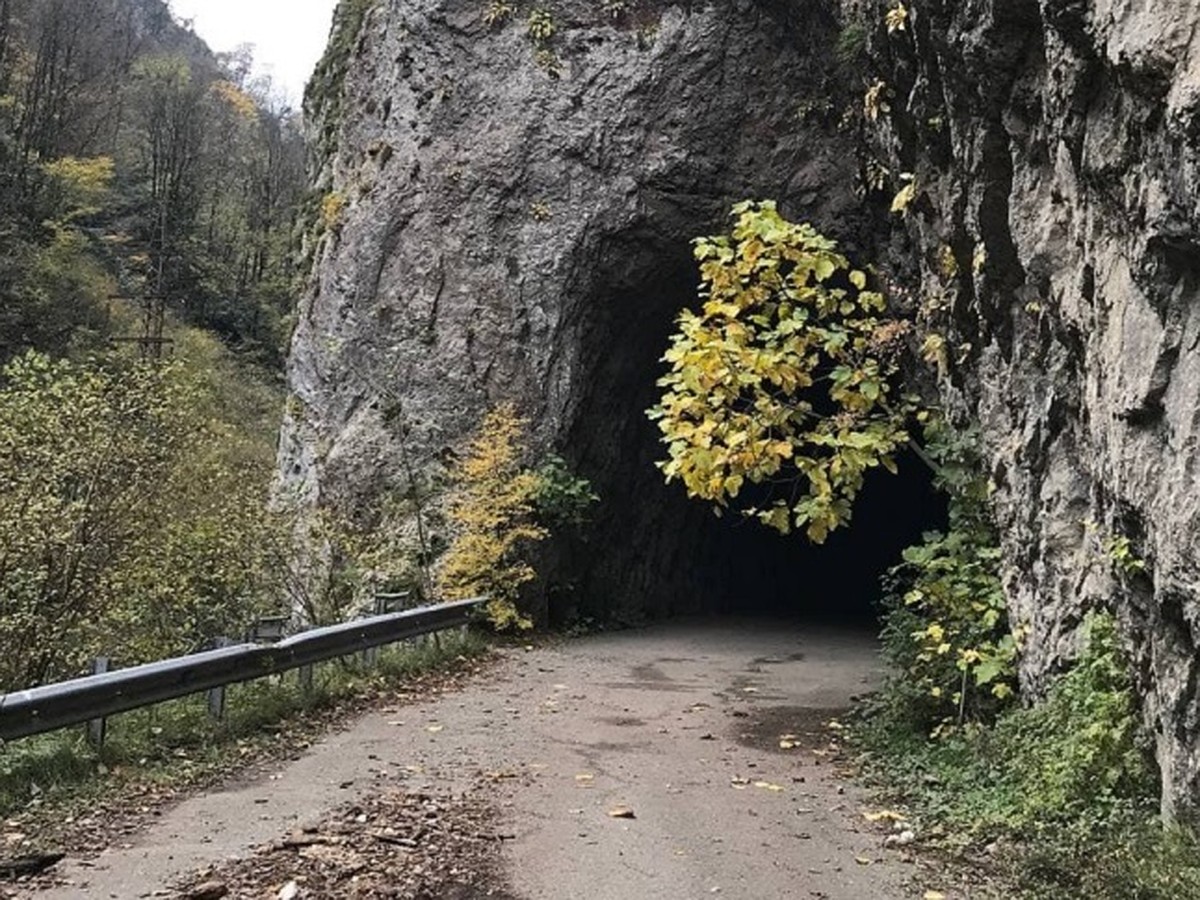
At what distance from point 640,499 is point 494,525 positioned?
517 cm

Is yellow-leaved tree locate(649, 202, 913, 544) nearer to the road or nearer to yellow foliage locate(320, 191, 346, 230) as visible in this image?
the road

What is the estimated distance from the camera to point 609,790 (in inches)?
269

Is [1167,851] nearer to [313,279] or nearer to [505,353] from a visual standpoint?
[505,353]

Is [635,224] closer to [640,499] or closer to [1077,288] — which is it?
[640,499]

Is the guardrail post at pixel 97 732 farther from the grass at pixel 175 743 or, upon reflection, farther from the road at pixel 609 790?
the road at pixel 609 790

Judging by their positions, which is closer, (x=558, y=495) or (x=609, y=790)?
(x=609, y=790)

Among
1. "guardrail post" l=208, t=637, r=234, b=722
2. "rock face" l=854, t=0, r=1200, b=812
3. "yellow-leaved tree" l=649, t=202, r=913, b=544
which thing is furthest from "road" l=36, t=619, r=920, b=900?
"yellow-leaved tree" l=649, t=202, r=913, b=544

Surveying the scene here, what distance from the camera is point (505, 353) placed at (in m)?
16.6

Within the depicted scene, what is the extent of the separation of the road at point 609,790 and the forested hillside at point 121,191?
2336 cm

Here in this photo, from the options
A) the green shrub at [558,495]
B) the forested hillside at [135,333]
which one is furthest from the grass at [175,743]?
the green shrub at [558,495]

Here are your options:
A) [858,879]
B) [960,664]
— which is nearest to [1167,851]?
[858,879]

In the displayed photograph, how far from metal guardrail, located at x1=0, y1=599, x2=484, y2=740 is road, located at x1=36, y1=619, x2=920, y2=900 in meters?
0.88

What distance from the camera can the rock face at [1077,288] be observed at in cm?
488

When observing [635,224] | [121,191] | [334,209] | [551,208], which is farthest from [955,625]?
[121,191]
